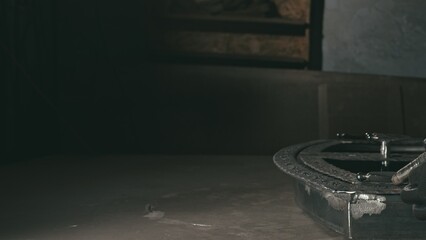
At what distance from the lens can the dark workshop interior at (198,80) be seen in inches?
183

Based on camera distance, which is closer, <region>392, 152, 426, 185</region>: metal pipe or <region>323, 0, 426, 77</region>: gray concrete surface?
<region>392, 152, 426, 185</region>: metal pipe

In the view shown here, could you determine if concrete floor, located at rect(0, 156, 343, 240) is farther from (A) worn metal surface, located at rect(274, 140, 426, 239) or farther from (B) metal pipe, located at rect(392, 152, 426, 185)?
(B) metal pipe, located at rect(392, 152, 426, 185)

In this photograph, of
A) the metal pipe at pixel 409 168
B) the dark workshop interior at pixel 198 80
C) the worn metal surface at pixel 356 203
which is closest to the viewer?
the metal pipe at pixel 409 168

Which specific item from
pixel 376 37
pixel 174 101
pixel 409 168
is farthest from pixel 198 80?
pixel 409 168

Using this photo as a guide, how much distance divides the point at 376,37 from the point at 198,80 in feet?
5.75

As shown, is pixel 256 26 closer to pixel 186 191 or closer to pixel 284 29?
pixel 284 29

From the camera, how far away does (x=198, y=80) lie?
15.9ft

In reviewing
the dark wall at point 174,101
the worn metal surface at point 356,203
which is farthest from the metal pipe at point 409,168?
the dark wall at point 174,101

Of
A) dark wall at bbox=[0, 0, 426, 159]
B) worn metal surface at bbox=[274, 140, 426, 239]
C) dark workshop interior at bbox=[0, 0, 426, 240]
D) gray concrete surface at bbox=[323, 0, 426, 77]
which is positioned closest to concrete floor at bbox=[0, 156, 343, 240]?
worn metal surface at bbox=[274, 140, 426, 239]

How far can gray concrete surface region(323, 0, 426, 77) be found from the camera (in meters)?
4.73

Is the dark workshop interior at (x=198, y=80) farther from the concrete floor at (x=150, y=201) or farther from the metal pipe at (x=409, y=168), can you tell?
the metal pipe at (x=409, y=168)

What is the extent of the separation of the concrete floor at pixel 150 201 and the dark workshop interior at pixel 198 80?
33 cm

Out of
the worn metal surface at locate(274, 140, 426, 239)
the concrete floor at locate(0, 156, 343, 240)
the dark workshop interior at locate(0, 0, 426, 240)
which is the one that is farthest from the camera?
the dark workshop interior at locate(0, 0, 426, 240)

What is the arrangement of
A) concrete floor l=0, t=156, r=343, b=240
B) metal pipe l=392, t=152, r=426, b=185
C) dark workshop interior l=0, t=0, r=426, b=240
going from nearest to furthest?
1. metal pipe l=392, t=152, r=426, b=185
2. concrete floor l=0, t=156, r=343, b=240
3. dark workshop interior l=0, t=0, r=426, b=240
